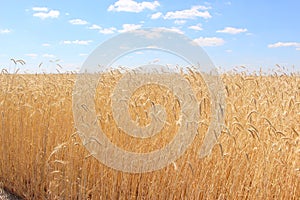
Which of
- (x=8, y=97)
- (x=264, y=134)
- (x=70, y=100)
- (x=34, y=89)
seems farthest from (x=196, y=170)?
(x=8, y=97)

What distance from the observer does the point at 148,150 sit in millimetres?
2107

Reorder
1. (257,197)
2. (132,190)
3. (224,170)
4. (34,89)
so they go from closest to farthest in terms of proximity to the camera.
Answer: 1. (257,197)
2. (224,170)
3. (132,190)
4. (34,89)

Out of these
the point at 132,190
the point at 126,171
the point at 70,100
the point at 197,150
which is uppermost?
the point at 70,100

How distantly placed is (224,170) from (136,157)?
58 centimetres

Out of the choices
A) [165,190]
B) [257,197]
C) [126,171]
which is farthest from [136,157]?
[257,197]

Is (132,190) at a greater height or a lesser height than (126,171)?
lesser

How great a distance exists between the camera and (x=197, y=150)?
201 cm

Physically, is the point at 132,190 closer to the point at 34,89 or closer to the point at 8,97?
the point at 34,89

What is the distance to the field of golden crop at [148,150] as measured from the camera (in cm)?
190

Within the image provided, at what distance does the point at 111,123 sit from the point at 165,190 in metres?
0.67

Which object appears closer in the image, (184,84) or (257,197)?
(257,197)

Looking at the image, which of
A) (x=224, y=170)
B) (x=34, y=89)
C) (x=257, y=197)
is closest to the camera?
(x=257, y=197)

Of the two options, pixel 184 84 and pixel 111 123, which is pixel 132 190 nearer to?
pixel 111 123

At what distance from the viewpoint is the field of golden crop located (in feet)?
6.23
